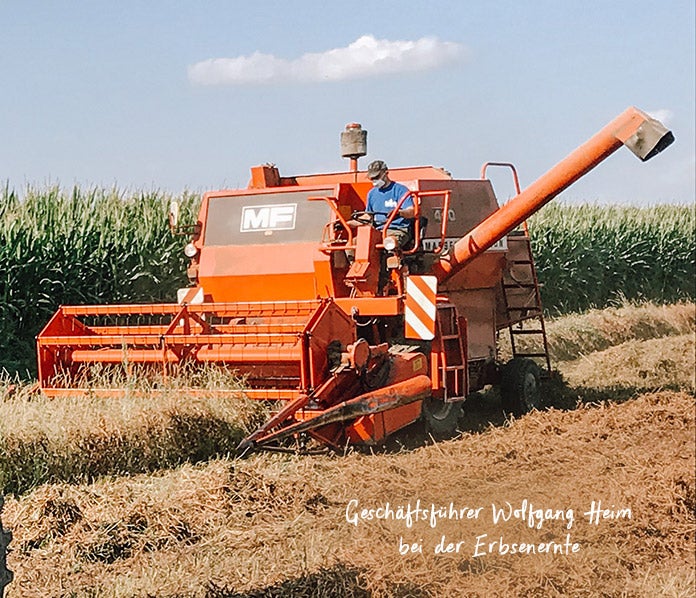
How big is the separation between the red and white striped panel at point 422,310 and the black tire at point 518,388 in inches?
72.1

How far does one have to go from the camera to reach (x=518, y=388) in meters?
9.99

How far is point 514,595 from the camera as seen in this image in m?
4.81

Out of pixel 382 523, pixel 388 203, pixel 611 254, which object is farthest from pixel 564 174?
pixel 611 254

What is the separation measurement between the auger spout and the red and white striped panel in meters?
0.68

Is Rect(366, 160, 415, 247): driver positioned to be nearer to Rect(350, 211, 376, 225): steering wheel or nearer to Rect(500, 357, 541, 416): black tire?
Rect(350, 211, 376, 225): steering wheel

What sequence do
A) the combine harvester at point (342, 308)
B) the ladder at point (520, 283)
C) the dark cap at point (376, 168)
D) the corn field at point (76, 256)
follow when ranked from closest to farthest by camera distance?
the combine harvester at point (342, 308) < the dark cap at point (376, 168) < the ladder at point (520, 283) < the corn field at point (76, 256)

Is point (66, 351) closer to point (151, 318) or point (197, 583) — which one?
point (151, 318)

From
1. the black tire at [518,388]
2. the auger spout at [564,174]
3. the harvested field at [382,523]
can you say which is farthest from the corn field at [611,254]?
the harvested field at [382,523]

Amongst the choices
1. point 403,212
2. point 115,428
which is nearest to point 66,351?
point 115,428

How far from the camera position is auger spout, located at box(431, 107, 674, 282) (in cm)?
846

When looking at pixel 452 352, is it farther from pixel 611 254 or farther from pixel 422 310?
pixel 611 254

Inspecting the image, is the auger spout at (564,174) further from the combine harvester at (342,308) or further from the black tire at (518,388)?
the black tire at (518,388)

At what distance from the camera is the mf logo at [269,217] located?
9.21 meters

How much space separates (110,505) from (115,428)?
1.13m
